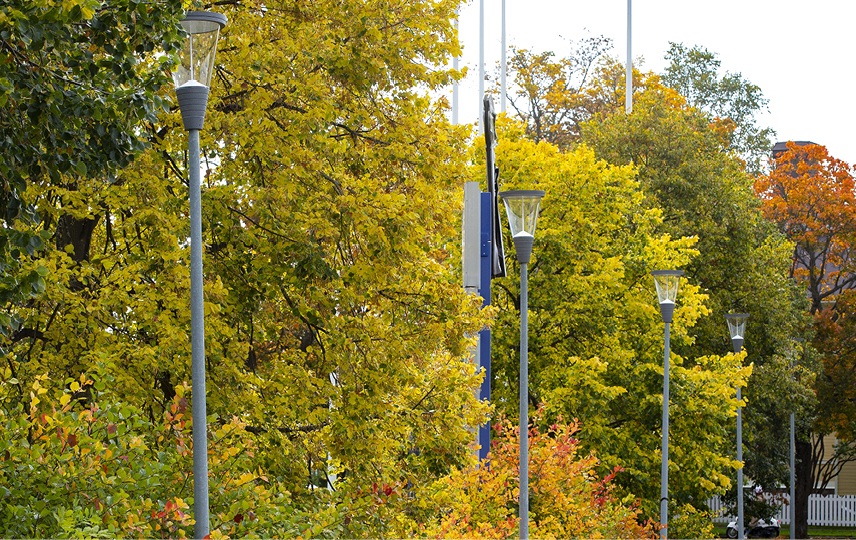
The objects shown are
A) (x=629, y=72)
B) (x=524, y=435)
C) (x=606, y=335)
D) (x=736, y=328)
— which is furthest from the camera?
(x=629, y=72)

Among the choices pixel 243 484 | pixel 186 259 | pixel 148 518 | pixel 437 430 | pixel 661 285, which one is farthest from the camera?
pixel 661 285

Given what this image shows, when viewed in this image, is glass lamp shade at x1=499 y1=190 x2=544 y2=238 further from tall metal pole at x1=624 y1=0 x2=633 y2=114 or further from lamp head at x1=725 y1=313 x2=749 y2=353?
tall metal pole at x1=624 y1=0 x2=633 y2=114

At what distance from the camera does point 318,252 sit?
10.4 m

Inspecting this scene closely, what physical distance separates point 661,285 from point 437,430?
Answer: 24.8 feet

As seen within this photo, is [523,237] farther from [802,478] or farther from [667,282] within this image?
[802,478]

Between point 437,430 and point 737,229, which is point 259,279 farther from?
point 737,229

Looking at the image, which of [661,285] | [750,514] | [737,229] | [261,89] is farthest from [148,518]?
[750,514]

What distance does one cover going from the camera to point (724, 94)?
1756 inches

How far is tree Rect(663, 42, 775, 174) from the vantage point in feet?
144

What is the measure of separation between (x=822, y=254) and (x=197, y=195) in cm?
3458

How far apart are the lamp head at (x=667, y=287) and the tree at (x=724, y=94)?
90.3 ft

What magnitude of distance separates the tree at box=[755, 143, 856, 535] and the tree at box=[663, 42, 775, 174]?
6942 mm

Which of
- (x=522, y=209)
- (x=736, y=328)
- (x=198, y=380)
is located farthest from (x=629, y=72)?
(x=198, y=380)

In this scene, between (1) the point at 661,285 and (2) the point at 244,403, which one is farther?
(1) the point at 661,285
